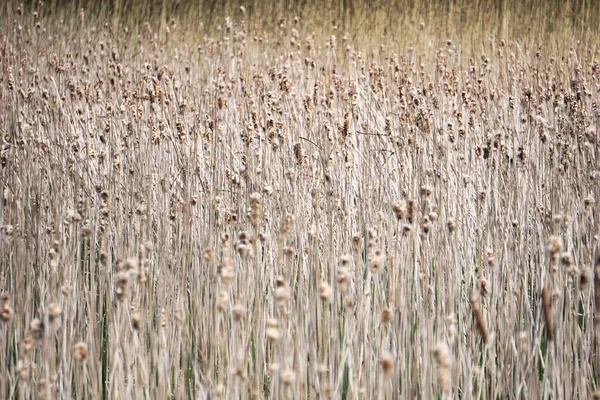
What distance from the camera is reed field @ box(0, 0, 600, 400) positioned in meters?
1.57

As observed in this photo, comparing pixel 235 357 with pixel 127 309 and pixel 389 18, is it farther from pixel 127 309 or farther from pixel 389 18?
pixel 389 18

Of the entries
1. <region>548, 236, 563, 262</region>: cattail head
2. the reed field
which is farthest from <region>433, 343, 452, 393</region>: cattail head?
<region>548, 236, 563, 262</region>: cattail head

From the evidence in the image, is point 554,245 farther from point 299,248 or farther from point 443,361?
point 299,248

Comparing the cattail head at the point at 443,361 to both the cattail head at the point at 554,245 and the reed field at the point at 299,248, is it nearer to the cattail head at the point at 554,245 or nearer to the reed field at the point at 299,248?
the reed field at the point at 299,248

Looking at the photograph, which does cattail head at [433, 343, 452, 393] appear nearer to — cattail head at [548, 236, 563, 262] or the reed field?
the reed field

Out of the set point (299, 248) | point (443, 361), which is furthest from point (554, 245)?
point (299, 248)

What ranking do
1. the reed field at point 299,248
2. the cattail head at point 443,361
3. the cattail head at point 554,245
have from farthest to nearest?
the reed field at point 299,248 → the cattail head at point 554,245 → the cattail head at point 443,361

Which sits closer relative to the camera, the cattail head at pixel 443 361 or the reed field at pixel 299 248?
the cattail head at pixel 443 361

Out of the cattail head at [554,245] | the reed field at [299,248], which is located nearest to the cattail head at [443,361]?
the reed field at [299,248]

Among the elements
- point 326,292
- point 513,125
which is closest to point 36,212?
point 326,292

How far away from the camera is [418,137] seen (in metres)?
2.79

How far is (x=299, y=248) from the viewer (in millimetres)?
2199

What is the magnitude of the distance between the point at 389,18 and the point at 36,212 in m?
4.81

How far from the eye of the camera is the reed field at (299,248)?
61.6 inches
